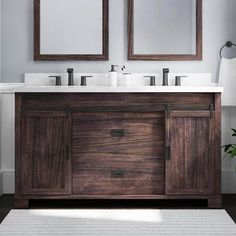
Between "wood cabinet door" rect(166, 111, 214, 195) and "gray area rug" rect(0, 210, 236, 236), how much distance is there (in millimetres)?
168

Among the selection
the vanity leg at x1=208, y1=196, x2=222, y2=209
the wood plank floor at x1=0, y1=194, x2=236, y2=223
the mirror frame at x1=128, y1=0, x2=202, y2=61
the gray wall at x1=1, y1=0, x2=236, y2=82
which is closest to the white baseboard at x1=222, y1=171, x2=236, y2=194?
the wood plank floor at x1=0, y1=194, x2=236, y2=223

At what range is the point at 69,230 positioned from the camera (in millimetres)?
2908

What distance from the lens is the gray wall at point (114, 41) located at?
13.1ft

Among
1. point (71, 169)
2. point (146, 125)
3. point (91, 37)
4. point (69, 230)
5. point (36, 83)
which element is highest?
point (91, 37)

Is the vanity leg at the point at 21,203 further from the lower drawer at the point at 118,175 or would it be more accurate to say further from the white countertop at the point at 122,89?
the white countertop at the point at 122,89

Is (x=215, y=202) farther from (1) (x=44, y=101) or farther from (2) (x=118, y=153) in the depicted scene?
(1) (x=44, y=101)

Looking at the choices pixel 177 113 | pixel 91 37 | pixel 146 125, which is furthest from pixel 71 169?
pixel 91 37

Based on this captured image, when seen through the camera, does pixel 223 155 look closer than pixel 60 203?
No

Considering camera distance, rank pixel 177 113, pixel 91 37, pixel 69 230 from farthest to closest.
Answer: pixel 91 37
pixel 177 113
pixel 69 230

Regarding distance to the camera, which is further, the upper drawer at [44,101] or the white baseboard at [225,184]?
the white baseboard at [225,184]

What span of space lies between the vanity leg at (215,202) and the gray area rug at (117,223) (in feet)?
0.27

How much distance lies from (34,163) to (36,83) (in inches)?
32.0

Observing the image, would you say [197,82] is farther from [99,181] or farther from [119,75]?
[99,181]

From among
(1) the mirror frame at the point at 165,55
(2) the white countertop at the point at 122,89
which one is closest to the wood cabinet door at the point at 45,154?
(2) the white countertop at the point at 122,89
